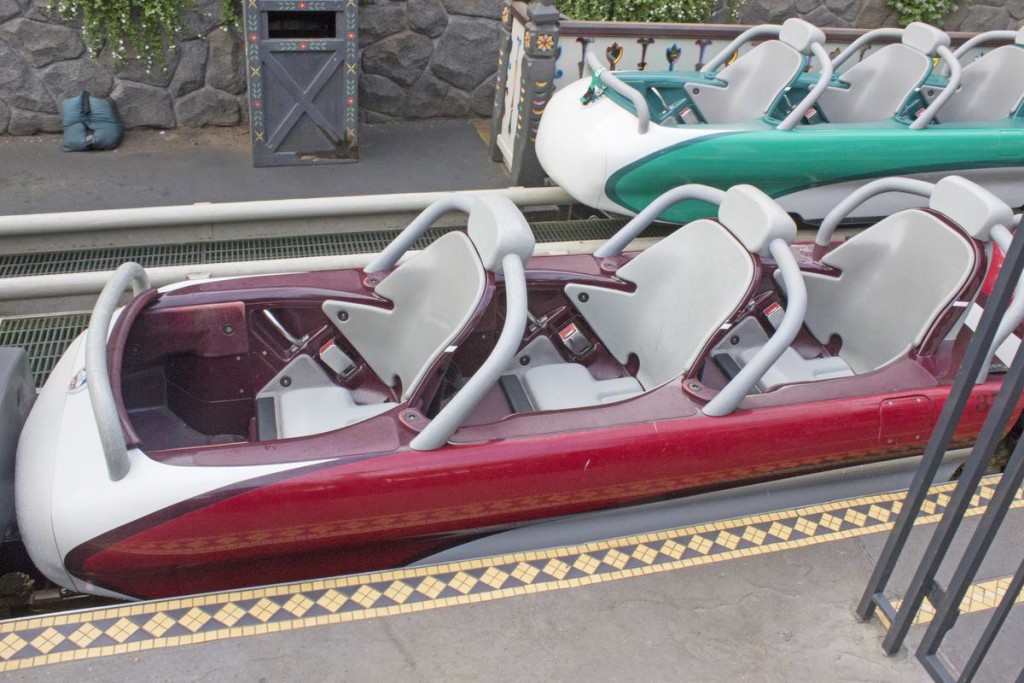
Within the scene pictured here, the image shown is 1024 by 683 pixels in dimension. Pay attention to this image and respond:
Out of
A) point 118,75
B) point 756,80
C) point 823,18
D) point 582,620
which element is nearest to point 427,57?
point 118,75

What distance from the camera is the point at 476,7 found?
6.41 meters

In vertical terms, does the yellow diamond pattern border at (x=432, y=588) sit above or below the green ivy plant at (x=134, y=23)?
below

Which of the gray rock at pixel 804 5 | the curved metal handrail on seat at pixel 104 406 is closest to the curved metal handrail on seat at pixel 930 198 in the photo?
the curved metal handrail on seat at pixel 104 406

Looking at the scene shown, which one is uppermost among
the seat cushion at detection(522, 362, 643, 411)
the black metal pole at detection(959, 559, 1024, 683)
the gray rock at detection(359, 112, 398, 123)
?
the black metal pole at detection(959, 559, 1024, 683)

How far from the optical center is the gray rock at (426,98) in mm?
6574

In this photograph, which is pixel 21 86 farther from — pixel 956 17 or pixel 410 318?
pixel 956 17

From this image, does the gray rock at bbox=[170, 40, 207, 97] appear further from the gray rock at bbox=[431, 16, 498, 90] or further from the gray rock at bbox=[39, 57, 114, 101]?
the gray rock at bbox=[431, 16, 498, 90]

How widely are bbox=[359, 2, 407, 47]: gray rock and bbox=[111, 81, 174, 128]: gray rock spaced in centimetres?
138

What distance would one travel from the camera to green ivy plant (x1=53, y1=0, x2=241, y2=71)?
5.57 meters

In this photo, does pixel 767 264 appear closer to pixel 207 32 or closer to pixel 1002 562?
pixel 1002 562

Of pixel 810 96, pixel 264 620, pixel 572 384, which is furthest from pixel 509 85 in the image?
pixel 264 620

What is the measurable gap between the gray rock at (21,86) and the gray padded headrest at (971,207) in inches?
211

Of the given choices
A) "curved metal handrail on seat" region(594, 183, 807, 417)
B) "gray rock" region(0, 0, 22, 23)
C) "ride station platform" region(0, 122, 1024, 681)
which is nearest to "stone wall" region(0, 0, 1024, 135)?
"gray rock" region(0, 0, 22, 23)

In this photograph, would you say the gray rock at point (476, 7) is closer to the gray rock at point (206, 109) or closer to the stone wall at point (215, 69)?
the stone wall at point (215, 69)
